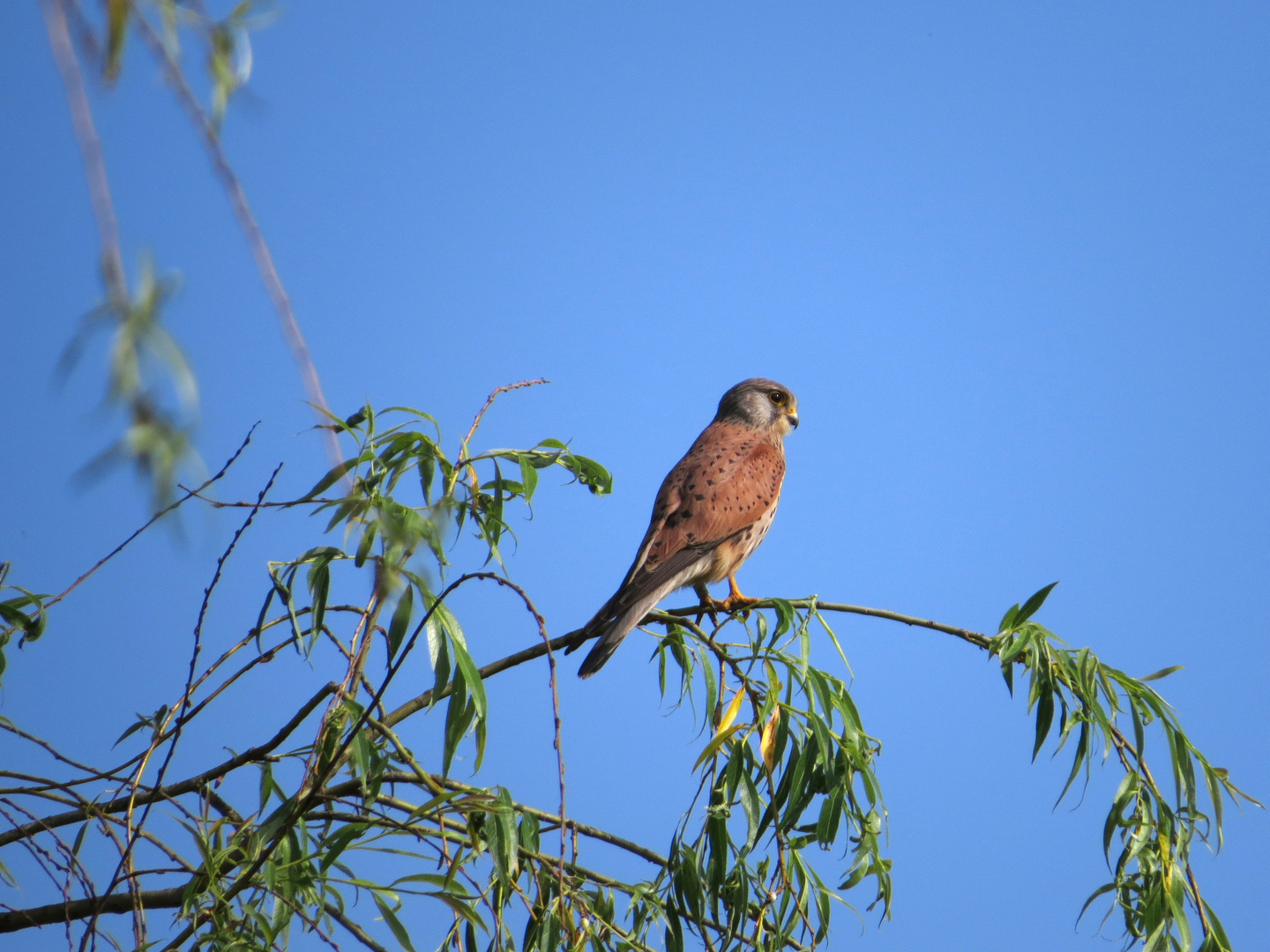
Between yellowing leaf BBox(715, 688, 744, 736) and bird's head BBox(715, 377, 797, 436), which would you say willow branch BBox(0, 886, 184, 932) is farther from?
bird's head BBox(715, 377, 797, 436)

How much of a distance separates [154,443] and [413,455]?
5.16 ft

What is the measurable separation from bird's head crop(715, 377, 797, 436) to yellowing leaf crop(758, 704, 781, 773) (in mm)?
3008

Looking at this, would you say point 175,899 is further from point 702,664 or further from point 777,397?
point 777,397

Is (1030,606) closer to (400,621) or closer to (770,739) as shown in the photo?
(770,739)

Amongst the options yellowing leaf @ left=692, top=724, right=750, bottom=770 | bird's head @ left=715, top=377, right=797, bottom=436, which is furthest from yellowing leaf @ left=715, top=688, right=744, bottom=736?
bird's head @ left=715, top=377, right=797, bottom=436

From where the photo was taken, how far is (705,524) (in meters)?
4.14

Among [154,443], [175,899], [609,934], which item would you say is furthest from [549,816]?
[154,443]

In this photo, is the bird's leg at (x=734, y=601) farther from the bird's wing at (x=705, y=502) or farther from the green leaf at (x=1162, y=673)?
the green leaf at (x=1162, y=673)

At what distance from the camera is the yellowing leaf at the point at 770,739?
7.92 feet

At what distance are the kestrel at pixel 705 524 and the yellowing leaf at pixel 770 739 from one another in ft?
2.64

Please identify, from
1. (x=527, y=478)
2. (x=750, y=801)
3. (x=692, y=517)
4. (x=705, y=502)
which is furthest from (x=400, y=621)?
(x=705, y=502)

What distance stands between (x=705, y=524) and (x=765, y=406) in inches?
58.2

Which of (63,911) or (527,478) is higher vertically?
(527,478)

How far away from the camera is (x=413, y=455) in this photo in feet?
7.91
